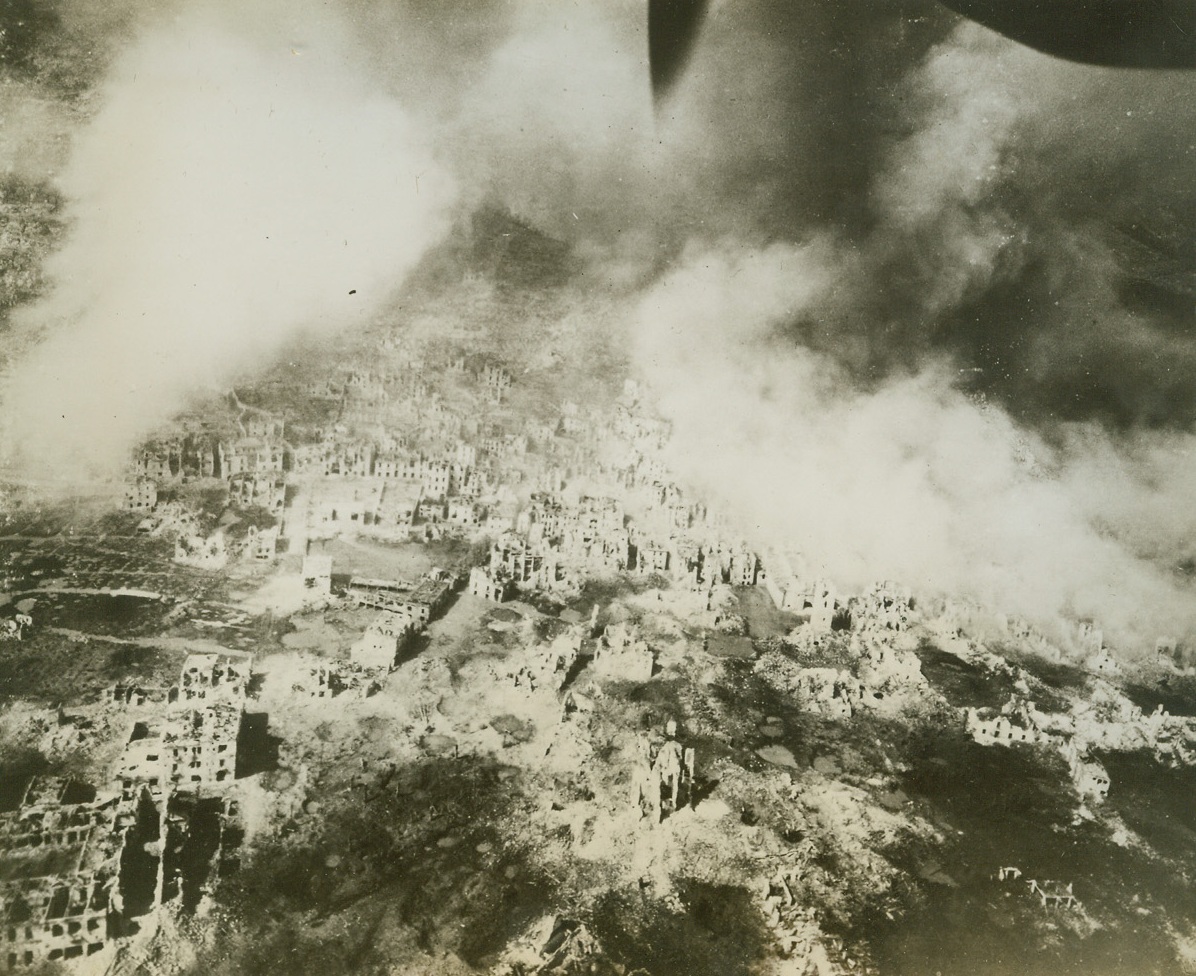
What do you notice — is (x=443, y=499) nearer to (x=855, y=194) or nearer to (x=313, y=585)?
(x=313, y=585)

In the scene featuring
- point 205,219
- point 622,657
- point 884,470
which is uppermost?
point 205,219

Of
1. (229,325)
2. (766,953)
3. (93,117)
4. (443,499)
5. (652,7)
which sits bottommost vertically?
(766,953)

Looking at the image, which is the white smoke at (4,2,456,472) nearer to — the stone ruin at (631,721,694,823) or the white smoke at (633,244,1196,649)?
the white smoke at (633,244,1196,649)

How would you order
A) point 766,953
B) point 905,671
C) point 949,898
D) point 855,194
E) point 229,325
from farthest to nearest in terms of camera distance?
point 855,194
point 229,325
point 905,671
point 949,898
point 766,953

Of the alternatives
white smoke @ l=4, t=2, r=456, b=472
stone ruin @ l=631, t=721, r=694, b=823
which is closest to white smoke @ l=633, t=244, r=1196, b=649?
white smoke @ l=4, t=2, r=456, b=472

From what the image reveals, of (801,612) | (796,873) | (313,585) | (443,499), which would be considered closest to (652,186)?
(443,499)

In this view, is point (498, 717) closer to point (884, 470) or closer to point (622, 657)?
point (622, 657)

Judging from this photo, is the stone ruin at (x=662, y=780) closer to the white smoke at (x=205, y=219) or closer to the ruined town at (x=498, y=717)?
the ruined town at (x=498, y=717)

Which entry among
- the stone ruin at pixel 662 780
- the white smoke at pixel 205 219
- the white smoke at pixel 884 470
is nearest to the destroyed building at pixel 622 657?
the stone ruin at pixel 662 780

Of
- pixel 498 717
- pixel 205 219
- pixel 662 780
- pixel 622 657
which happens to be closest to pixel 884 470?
pixel 622 657
